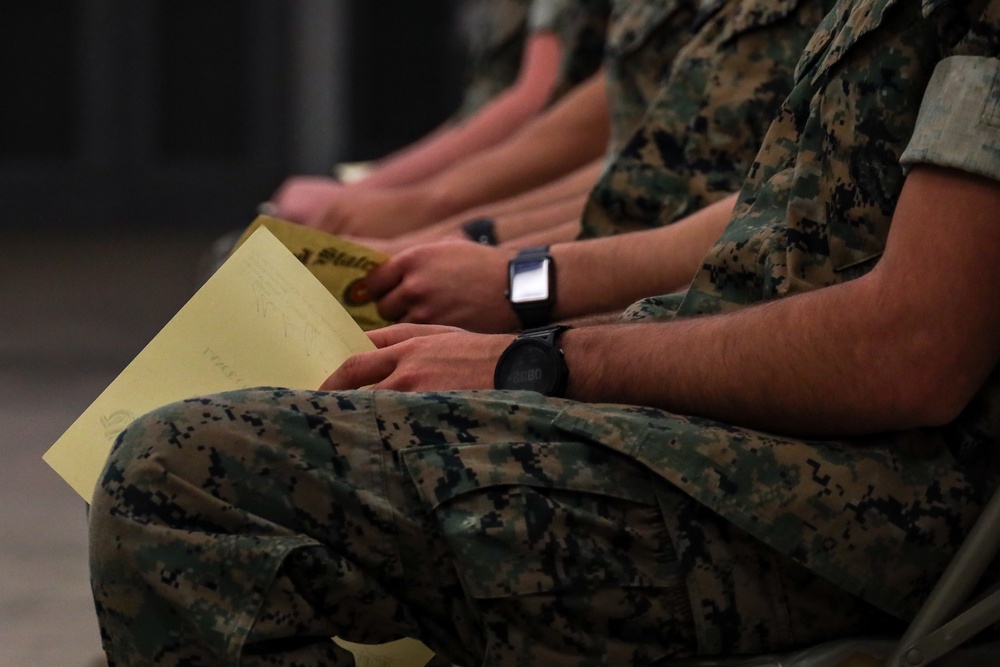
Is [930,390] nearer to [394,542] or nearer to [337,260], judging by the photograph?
[394,542]

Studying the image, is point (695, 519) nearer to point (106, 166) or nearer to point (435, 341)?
point (435, 341)

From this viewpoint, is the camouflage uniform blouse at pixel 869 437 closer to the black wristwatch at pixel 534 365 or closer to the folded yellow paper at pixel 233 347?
the black wristwatch at pixel 534 365

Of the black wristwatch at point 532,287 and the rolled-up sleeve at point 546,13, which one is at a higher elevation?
the rolled-up sleeve at point 546,13

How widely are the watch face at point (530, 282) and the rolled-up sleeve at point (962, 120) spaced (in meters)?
0.52

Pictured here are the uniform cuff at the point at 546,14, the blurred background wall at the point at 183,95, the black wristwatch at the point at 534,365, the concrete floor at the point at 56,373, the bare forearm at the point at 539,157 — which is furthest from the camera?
the blurred background wall at the point at 183,95

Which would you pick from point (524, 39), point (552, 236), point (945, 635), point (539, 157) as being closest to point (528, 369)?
point (945, 635)

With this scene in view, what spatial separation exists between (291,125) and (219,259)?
178 inches

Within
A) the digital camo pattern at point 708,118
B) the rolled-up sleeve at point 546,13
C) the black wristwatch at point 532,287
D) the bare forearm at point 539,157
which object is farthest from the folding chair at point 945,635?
the rolled-up sleeve at point 546,13

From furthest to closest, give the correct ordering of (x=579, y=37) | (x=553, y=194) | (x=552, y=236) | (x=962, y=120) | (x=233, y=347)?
(x=579, y=37), (x=553, y=194), (x=552, y=236), (x=233, y=347), (x=962, y=120)

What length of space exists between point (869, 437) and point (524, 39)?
7.44ft

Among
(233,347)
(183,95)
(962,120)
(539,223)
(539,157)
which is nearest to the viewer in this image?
(962,120)

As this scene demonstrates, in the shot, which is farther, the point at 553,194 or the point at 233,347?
the point at 553,194

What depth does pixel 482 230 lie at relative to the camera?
5.98ft

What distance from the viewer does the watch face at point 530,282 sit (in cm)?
138
